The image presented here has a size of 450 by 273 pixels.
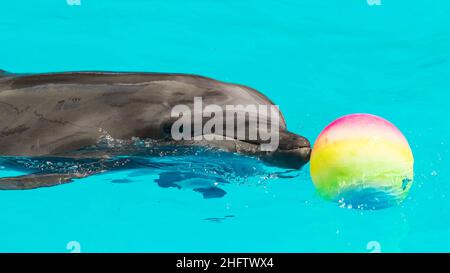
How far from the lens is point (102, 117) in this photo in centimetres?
651

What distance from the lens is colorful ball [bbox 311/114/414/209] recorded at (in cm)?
562

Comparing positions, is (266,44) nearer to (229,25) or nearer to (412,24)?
(229,25)

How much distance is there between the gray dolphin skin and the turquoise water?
33cm

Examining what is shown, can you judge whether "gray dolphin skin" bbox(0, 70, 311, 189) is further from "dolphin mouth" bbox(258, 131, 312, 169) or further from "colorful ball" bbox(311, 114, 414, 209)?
"colorful ball" bbox(311, 114, 414, 209)

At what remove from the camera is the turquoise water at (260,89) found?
6.54 meters

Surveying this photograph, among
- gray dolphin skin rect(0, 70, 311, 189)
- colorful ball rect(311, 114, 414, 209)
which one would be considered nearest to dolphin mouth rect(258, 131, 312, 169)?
gray dolphin skin rect(0, 70, 311, 189)

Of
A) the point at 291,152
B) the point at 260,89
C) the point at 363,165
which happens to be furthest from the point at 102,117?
the point at 260,89

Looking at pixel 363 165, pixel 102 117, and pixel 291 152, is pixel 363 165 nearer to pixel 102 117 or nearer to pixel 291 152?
pixel 291 152

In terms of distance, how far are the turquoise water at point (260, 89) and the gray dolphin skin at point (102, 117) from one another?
33 centimetres

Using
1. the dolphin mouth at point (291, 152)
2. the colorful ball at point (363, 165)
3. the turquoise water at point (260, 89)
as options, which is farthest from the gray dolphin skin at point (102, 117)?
the colorful ball at point (363, 165)

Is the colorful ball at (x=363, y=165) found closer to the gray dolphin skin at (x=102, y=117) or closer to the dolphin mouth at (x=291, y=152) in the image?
the dolphin mouth at (x=291, y=152)

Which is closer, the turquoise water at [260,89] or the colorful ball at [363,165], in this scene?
the colorful ball at [363,165]

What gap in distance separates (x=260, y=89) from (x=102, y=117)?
3.99 meters
